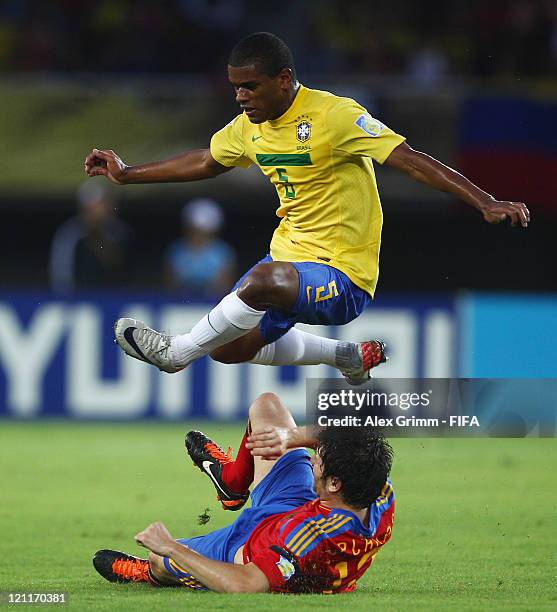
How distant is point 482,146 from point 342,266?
881 centimetres

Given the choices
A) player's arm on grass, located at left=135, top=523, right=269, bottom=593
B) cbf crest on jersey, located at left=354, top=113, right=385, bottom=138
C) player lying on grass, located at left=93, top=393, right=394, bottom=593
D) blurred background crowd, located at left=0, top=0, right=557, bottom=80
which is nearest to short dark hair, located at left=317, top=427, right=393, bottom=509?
player lying on grass, located at left=93, top=393, right=394, bottom=593

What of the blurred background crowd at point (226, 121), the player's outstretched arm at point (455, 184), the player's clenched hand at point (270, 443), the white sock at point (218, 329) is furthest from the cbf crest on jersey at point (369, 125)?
the blurred background crowd at point (226, 121)

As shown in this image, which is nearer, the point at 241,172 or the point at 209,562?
the point at 209,562

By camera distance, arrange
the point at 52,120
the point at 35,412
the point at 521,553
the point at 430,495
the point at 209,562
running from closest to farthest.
Result: the point at 209,562
the point at 521,553
the point at 430,495
the point at 35,412
the point at 52,120

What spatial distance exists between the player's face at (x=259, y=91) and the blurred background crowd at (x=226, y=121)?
6909mm

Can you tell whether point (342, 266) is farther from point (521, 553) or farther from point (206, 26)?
point (206, 26)

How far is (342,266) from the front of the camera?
6.87 meters

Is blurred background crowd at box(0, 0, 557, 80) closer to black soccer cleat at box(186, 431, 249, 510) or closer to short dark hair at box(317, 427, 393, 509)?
black soccer cleat at box(186, 431, 249, 510)

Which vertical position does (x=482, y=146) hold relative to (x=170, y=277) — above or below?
above

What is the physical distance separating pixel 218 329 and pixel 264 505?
97 centimetres

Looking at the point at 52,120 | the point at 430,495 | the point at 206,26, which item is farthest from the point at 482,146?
the point at 430,495

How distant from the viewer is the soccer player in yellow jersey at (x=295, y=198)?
6559 millimetres

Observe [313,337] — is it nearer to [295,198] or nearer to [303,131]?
[295,198]

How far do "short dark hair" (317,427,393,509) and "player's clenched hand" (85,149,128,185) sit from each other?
2.07m
